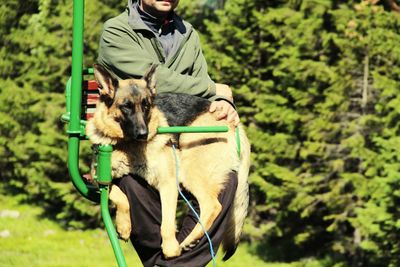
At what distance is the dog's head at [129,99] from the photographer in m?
3.56

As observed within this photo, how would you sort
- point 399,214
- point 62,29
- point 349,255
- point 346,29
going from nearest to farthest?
point 399,214
point 346,29
point 349,255
point 62,29

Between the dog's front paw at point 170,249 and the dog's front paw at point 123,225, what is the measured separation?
0.26 meters

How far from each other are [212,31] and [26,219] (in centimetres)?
734

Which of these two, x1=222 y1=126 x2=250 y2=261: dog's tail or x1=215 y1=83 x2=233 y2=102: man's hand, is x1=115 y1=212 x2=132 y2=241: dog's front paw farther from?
x1=215 y1=83 x2=233 y2=102: man's hand

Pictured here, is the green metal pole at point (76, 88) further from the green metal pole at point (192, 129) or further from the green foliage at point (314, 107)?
the green foliage at point (314, 107)

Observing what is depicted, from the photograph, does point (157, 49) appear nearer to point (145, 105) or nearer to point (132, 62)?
point (132, 62)

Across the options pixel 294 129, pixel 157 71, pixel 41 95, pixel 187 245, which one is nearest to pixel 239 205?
pixel 187 245

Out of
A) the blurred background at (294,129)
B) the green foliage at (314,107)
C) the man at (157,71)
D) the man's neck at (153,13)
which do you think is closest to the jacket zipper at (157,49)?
the man at (157,71)

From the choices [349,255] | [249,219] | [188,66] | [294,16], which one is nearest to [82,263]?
[249,219]

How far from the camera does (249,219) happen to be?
15.5 metres

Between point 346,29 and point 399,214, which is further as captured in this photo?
point 346,29

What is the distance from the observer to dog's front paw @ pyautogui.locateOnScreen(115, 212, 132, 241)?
12.6ft

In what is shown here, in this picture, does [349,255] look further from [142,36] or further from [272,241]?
[142,36]

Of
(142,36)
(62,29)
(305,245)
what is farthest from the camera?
(62,29)
